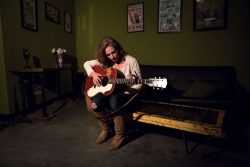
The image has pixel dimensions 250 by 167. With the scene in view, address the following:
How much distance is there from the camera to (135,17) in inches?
155

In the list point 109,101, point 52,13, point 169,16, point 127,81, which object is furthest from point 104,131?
point 52,13

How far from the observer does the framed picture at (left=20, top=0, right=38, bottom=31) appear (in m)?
3.03

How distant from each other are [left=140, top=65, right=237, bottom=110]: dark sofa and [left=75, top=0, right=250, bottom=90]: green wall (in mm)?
466

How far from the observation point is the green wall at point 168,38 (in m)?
3.13

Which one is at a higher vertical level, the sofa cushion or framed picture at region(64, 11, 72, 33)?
framed picture at region(64, 11, 72, 33)

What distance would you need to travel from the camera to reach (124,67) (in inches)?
81.5

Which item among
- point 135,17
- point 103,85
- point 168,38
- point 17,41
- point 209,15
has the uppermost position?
point 135,17

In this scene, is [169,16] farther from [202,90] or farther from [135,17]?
[202,90]

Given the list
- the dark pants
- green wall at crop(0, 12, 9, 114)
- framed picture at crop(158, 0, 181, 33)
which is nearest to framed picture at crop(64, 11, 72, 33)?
green wall at crop(0, 12, 9, 114)

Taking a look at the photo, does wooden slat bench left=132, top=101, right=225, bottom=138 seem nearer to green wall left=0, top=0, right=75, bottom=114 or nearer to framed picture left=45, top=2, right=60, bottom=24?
green wall left=0, top=0, right=75, bottom=114

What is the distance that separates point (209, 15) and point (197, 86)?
1.38m

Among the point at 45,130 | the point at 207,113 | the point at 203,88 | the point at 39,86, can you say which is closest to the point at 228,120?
the point at 203,88

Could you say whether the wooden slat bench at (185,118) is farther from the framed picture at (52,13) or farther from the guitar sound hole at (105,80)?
the framed picture at (52,13)

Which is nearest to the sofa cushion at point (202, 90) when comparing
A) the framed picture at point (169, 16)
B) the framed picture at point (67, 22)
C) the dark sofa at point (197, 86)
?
the dark sofa at point (197, 86)
